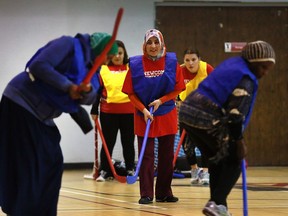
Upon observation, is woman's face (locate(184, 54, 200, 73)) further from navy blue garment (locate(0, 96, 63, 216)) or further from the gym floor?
navy blue garment (locate(0, 96, 63, 216))

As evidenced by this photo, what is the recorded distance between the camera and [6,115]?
3812 mm

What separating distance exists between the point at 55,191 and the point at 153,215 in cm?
143

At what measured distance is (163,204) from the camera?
5.97 metres

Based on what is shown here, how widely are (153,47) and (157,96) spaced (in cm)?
45

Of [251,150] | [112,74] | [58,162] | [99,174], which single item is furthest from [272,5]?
[58,162]

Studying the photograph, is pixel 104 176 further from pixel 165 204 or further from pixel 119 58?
pixel 165 204

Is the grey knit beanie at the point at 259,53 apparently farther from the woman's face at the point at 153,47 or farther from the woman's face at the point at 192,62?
the woman's face at the point at 192,62

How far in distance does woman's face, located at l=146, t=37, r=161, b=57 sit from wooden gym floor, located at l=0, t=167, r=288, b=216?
138 centimetres

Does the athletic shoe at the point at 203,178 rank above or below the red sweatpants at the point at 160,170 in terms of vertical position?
below

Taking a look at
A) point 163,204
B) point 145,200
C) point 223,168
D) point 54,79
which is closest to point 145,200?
point 145,200

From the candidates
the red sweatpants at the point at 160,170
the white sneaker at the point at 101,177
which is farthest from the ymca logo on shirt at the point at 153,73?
the white sneaker at the point at 101,177

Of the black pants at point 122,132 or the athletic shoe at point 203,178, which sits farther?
the black pants at point 122,132

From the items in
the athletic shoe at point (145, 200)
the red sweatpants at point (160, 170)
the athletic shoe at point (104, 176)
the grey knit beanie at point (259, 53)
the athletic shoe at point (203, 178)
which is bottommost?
the athletic shoe at point (104, 176)

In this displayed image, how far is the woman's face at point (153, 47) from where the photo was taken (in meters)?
6.14
